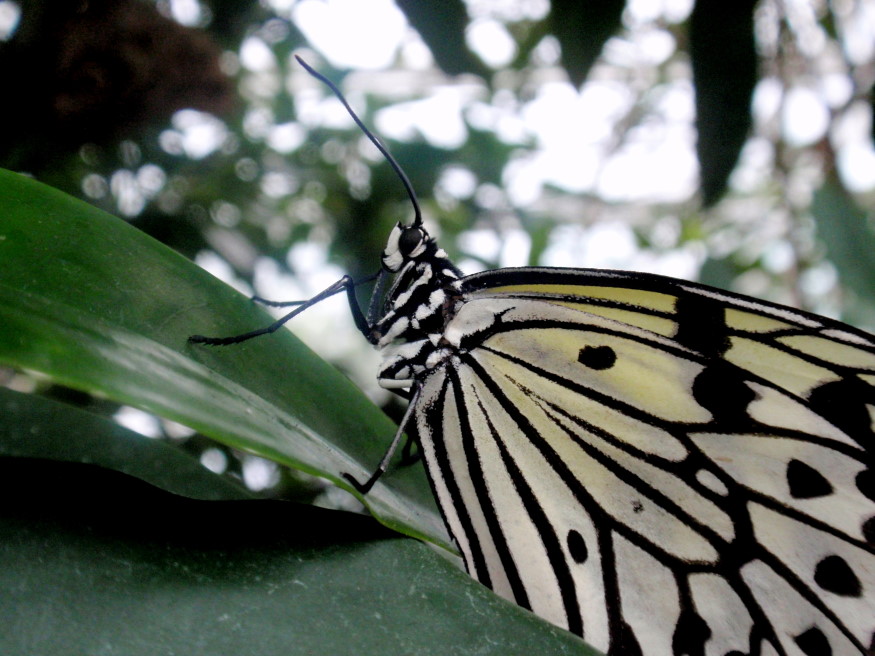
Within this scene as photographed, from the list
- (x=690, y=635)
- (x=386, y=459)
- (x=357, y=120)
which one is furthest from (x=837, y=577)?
(x=357, y=120)

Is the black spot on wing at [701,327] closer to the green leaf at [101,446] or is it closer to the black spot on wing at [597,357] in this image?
the black spot on wing at [597,357]

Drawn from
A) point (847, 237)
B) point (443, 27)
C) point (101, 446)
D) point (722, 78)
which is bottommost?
point (101, 446)

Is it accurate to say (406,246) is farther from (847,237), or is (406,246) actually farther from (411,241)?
(847,237)

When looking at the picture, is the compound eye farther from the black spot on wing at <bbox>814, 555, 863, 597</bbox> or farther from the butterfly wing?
the black spot on wing at <bbox>814, 555, 863, 597</bbox>

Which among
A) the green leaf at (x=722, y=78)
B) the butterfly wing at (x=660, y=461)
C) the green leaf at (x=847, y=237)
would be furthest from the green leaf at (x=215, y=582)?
the green leaf at (x=847, y=237)

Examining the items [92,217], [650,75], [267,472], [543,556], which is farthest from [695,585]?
[650,75]

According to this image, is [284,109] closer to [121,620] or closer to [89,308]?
[89,308]
